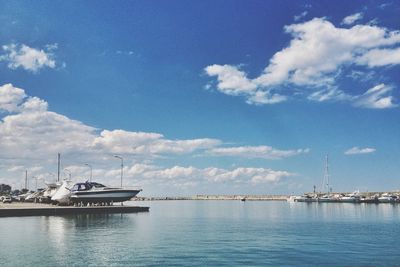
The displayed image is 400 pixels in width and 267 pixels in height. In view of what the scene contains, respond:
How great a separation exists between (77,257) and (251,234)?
30.8 m

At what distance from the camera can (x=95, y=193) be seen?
129 m

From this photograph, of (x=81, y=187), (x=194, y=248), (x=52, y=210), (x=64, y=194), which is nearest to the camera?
(x=194, y=248)

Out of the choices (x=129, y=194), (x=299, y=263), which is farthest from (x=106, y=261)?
(x=129, y=194)

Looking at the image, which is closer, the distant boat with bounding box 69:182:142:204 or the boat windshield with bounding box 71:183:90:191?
the distant boat with bounding box 69:182:142:204

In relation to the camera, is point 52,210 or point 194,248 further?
point 52,210

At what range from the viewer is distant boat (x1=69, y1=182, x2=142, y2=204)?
129m

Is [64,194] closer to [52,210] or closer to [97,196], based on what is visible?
[97,196]

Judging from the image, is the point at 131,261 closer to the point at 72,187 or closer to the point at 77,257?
the point at 77,257

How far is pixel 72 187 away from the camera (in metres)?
133

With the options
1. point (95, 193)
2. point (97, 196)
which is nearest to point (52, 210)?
point (95, 193)

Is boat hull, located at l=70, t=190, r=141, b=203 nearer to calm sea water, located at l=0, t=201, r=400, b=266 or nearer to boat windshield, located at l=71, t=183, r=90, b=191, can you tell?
boat windshield, located at l=71, t=183, r=90, b=191

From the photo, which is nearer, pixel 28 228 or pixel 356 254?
pixel 356 254

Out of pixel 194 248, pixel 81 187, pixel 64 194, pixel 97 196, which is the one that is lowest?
pixel 194 248

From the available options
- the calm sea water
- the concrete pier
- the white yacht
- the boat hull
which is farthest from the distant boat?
the calm sea water
